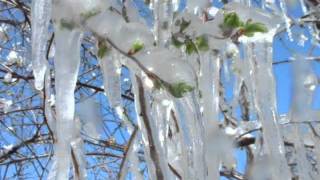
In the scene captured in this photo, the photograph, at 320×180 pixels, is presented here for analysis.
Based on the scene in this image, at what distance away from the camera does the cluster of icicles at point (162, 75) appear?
36.2 inches

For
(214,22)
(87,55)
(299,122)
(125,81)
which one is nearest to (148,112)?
(214,22)

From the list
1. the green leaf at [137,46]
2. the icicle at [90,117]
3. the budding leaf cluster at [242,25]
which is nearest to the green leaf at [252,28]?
the budding leaf cluster at [242,25]

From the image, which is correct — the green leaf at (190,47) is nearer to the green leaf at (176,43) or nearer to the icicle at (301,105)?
the green leaf at (176,43)

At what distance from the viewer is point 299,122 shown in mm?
1477

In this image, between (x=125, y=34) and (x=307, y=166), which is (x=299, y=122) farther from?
(x=125, y=34)

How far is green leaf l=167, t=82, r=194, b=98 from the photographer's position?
3.08 ft

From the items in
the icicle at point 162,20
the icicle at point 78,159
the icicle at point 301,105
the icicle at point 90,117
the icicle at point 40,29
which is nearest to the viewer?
the icicle at point 40,29

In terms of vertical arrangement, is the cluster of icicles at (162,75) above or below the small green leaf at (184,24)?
below

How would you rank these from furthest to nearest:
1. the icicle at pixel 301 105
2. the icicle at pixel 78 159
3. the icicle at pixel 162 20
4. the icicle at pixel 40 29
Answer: the icicle at pixel 301 105
the icicle at pixel 78 159
the icicle at pixel 162 20
the icicle at pixel 40 29

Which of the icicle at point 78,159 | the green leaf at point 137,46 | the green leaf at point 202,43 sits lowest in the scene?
the icicle at point 78,159

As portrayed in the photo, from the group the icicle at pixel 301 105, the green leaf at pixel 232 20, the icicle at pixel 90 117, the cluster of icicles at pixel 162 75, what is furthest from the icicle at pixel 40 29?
the icicle at pixel 301 105

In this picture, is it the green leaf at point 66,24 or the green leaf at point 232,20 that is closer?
the green leaf at point 66,24

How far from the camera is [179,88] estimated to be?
94 centimetres

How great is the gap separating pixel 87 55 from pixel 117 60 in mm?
2001
